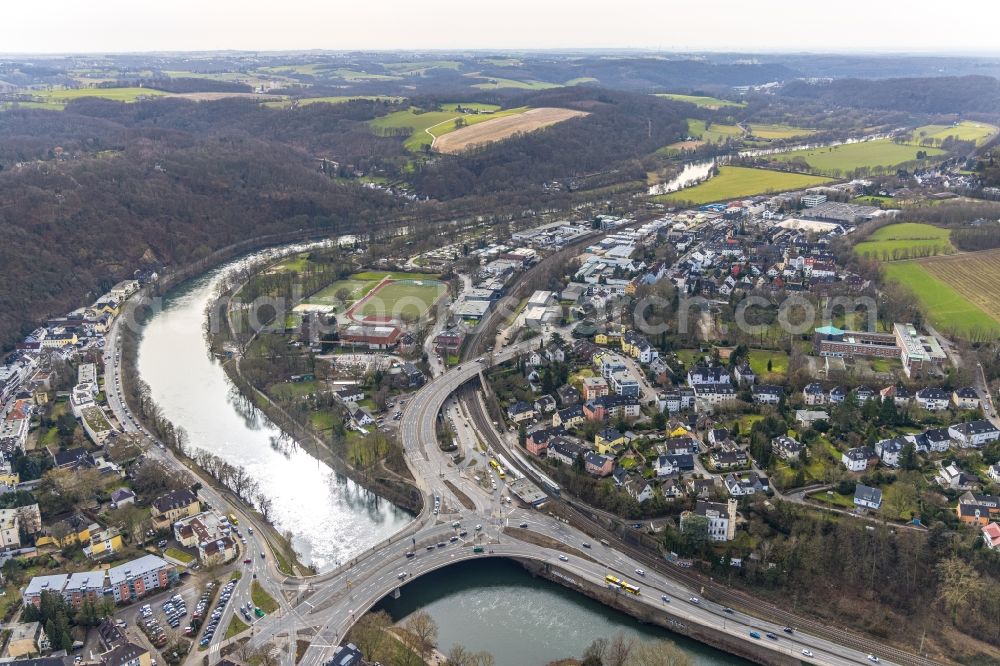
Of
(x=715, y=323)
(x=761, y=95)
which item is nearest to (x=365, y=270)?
(x=715, y=323)

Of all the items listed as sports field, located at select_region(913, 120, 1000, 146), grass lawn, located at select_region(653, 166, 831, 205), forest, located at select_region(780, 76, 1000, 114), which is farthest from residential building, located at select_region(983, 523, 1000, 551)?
forest, located at select_region(780, 76, 1000, 114)

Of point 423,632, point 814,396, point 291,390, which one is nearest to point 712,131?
point 814,396

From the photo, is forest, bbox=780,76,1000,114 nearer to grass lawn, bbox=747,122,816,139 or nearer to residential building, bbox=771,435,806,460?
grass lawn, bbox=747,122,816,139

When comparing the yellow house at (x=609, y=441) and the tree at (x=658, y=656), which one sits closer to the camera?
the tree at (x=658, y=656)

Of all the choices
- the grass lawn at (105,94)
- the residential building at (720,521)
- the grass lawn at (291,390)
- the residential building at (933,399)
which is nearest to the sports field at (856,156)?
the residential building at (933,399)

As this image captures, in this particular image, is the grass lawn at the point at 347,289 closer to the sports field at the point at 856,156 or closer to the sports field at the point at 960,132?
the sports field at the point at 856,156
